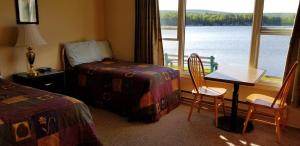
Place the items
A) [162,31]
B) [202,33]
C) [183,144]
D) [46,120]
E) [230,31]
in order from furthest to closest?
[162,31], [202,33], [230,31], [183,144], [46,120]

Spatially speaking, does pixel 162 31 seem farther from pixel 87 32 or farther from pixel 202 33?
pixel 87 32

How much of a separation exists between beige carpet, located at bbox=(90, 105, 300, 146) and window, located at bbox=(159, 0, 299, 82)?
0.82m

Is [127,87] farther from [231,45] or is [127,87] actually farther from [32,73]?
[231,45]

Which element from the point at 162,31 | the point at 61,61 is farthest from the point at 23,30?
the point at 162,31

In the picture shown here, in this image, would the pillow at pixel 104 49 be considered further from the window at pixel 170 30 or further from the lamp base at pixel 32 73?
the lamp base at pixel 32 73

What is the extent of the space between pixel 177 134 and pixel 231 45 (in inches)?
61.5

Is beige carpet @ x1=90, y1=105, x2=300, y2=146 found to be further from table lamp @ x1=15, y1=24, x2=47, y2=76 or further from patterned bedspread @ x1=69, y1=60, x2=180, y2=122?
table lamp @ x1=15, y1=24, x2=47, y2=76

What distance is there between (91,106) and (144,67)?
971 mm

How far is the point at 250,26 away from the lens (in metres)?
3.35

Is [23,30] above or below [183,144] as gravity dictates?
above

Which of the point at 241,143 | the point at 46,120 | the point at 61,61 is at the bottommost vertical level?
the point at 241,143

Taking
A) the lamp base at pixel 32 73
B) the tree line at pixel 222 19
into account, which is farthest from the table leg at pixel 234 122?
the lamp base at pixel 32 73

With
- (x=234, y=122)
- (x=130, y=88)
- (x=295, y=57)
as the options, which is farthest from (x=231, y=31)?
(x=130, y=88)

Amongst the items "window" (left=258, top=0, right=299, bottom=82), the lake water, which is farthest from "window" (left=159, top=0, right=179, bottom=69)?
"window" (left=258, top=0, right=299, bottom=82)
